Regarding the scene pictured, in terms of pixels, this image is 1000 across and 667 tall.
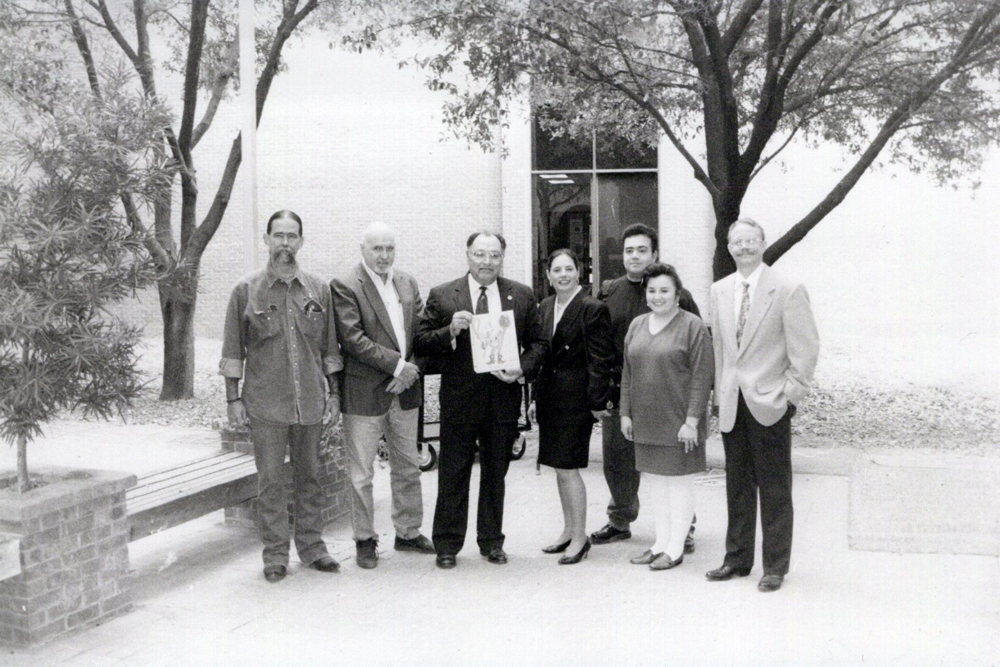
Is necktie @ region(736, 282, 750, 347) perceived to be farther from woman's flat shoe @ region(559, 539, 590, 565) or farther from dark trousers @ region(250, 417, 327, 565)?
dark trousers @ region(250, 417, 327, 565)

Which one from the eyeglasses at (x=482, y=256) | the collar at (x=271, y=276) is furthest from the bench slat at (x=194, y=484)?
the eyeglasses at (x=482, y=256)

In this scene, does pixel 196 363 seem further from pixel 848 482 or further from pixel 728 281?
pixel 728 281

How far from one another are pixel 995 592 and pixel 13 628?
4617 millimetres

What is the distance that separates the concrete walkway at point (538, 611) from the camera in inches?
→ 162

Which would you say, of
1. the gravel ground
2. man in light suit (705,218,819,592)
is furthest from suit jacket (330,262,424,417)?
the gravel ground

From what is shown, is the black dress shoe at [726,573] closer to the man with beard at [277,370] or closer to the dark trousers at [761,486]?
the dark trousers at [761,486]

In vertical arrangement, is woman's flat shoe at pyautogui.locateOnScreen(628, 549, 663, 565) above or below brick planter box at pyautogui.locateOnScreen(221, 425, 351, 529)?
below

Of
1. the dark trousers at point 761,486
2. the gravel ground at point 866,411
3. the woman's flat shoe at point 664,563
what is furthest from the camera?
the gravel ground at point 866,411

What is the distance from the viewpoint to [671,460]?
529 centimetres

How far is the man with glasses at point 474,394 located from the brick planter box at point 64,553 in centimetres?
168

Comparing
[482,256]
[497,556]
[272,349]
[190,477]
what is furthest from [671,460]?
[190,477]

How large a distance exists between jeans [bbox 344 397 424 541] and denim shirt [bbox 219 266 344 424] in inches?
13.5

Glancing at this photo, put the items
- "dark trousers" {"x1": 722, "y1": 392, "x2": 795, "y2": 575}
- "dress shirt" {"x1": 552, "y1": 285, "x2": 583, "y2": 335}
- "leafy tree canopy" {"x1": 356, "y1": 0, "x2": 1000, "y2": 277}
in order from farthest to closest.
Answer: "leafy tree canopy" {"x1": 356, "y1": 0, "x2": 1000, "y2": 277} < "dress shirt" {"x1": 552, "y1": 285, "x2": 583, "y2": 335} < "dark trousers" {"x1": 722, "y1": 392, "x2": 795, "y2": 575}

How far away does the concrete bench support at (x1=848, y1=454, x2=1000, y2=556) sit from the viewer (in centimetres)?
586
